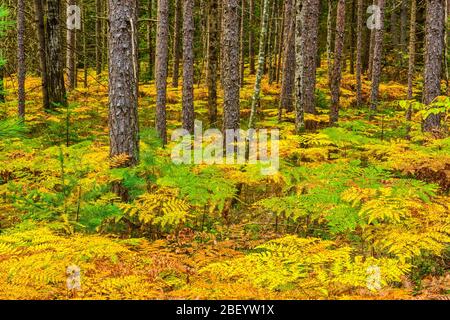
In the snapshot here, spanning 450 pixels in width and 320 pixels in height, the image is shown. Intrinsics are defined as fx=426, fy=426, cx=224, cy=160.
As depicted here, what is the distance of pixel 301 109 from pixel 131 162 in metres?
4.14

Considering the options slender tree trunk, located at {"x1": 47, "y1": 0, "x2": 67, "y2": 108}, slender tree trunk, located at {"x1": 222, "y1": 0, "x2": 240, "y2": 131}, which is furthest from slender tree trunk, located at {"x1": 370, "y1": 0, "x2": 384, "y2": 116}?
slender tree trunk, located at {"x1": 47, "y1": 0, "x2": 67, "y2": 108}

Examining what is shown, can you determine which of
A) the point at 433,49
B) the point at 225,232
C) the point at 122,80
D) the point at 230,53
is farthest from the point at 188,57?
the point at 225,232

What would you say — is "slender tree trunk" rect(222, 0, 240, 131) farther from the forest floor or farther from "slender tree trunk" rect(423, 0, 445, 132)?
"slender tree trunk" rect(423, 0, 445, 132)

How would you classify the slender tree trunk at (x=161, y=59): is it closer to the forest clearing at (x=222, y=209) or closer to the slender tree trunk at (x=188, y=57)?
the forest clearing at (x=222, y=209)

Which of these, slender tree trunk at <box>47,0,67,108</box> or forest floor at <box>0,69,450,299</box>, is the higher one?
slender tree trunk at <box>47,0,67,108</box>

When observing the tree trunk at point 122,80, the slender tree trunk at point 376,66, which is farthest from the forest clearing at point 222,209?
the slender tree trunk at point 376,66

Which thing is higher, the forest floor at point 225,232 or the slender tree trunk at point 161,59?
the slender tree trunk at point 161,59

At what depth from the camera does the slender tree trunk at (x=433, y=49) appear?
8.94 metres

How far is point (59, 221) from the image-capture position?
5.46 metres

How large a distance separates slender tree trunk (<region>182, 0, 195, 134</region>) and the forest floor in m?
4.08

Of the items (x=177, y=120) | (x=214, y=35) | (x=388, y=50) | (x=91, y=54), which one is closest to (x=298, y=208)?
(x=214, y=35)

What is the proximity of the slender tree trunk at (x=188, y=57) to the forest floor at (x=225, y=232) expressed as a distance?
160 inches

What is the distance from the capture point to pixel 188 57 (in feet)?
41.8

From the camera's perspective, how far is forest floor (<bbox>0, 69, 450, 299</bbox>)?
3.71 m
